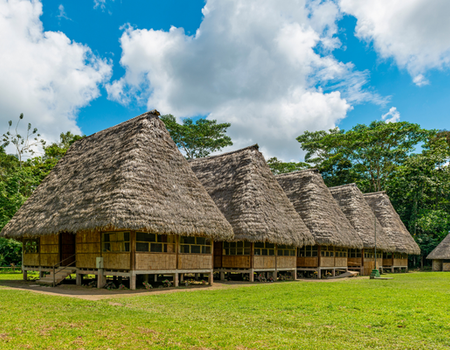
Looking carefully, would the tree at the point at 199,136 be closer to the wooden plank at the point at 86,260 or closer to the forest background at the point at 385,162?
the forest background at the point at 385,162

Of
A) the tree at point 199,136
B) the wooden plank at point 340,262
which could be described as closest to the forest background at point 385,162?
the tree at point 199,136

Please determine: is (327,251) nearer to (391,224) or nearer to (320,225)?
(320,225)

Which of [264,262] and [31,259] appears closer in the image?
[31,259]

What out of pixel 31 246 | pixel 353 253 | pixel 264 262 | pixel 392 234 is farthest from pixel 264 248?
pixel 392 234

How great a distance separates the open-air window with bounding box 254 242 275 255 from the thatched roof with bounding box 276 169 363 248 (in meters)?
3.63

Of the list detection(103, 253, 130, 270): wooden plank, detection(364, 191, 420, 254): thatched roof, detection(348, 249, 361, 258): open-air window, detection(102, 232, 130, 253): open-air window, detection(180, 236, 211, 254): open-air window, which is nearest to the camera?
detection(103, 253, 130, 270): wooden plank

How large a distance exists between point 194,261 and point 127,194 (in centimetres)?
459

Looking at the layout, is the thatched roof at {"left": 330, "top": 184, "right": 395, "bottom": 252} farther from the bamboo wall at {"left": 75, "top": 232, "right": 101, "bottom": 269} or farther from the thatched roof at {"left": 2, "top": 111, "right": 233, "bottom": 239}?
the bamboo wall at {"left": 75, "top": 232, "right": 101, "bottom": 269}

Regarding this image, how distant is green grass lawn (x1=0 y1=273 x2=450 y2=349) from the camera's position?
692 cm

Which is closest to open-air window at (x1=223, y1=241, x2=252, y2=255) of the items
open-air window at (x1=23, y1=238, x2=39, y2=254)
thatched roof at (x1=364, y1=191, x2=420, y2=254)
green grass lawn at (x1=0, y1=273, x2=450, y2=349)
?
green grass lawn at (x1=0, y1=273, x2=450, y2=349)

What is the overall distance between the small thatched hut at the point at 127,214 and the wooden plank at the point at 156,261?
4 centimetres

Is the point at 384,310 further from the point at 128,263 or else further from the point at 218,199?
the point at 218,199

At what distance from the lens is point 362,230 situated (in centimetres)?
2922

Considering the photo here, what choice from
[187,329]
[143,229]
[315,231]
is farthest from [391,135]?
[187,329]
